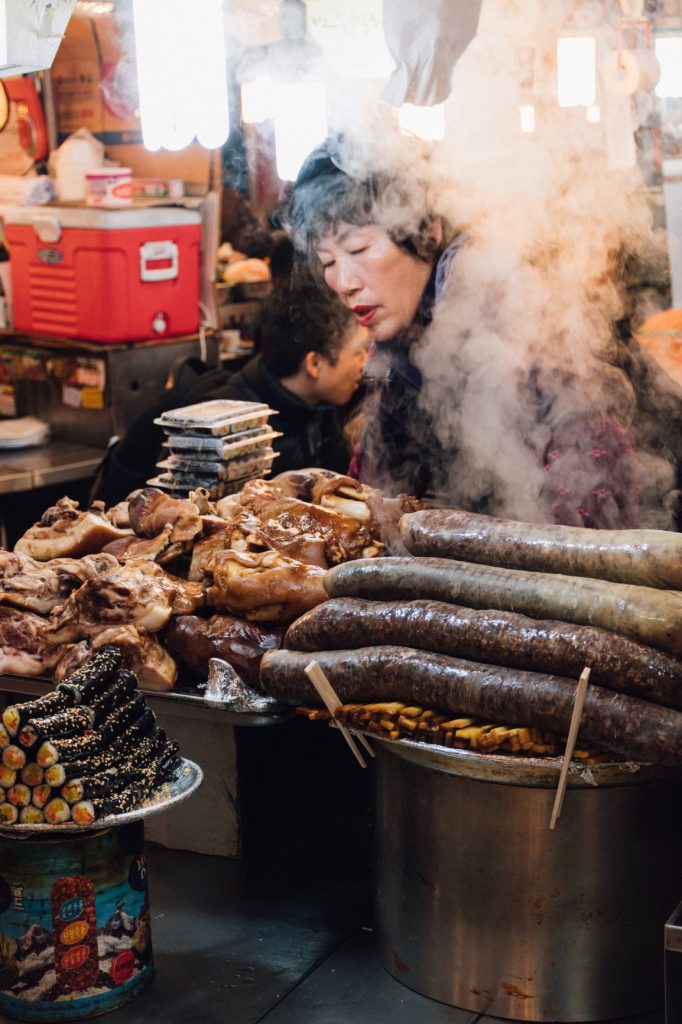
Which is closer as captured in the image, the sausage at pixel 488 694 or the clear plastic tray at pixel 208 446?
the sausage at pixel 488 694

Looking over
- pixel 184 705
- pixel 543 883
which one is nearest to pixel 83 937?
pixel 184 705

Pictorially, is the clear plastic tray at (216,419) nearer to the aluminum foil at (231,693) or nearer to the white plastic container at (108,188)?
the aluminum foil at (231,693)

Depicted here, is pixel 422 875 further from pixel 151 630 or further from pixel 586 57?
pixel 586 57

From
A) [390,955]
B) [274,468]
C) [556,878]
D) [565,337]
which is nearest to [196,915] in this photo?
[390,955]

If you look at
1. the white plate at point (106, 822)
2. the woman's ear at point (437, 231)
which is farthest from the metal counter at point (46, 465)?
the white plate at point (106, 822)

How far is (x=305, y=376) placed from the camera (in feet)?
19.3

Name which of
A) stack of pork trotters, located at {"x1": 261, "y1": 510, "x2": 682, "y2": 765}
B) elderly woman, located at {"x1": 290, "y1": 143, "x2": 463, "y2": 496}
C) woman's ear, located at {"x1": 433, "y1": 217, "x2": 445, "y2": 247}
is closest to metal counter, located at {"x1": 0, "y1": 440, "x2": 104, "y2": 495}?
elderly woman, located at {"x1": 290, "y1": 143, "x2": 463, "y2": 496}

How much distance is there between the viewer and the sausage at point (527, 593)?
2531 mm

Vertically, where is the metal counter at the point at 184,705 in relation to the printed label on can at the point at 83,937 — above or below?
above

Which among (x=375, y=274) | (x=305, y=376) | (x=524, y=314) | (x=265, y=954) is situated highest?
(x=375, y=274)

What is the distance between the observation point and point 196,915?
3133 mm

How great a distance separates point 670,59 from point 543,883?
6.15m

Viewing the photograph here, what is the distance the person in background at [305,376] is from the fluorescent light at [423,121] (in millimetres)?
1011

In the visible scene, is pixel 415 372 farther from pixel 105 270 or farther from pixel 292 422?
pixel 105 270
